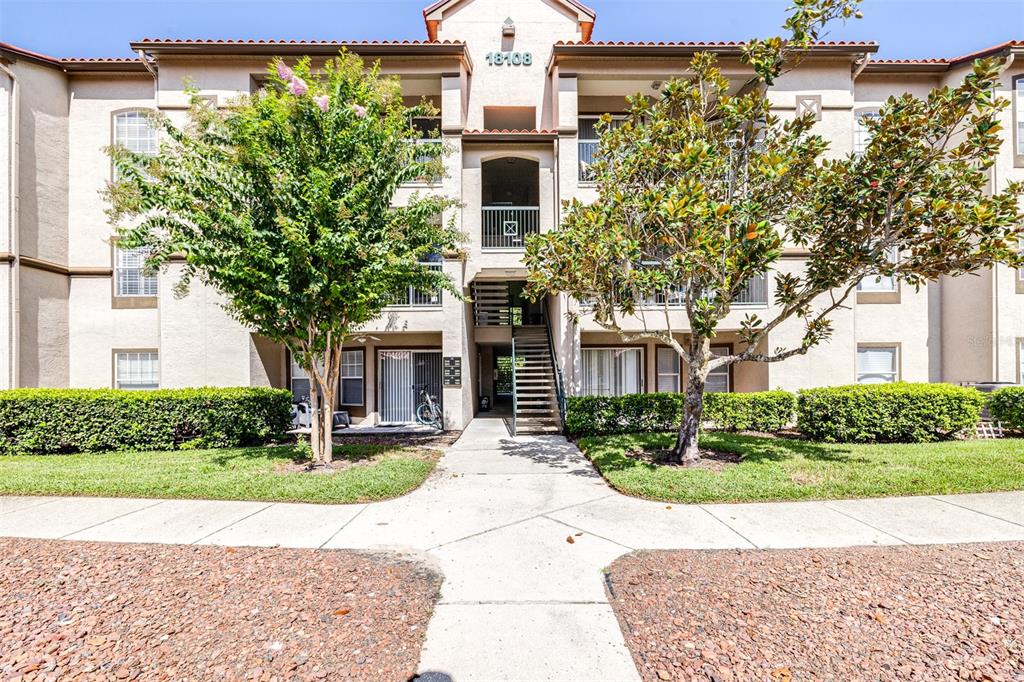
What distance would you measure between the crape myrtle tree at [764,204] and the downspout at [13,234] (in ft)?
43.7

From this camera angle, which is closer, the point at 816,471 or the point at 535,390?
the point at 816,471

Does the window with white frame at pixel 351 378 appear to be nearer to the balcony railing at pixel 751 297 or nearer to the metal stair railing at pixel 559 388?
the metal stair railing at pixel 559 388

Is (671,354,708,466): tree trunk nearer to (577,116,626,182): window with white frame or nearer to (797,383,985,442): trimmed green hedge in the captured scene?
(797,383,985,442): trimmed green hedge

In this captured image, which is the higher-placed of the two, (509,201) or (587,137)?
(587,137)

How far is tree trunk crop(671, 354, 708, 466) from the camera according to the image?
791 centimetres

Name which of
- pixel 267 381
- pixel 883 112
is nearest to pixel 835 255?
pixel 883 112

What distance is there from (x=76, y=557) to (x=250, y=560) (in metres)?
1.81

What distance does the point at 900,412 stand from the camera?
380 inches

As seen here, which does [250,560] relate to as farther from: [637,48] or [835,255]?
[637,48]

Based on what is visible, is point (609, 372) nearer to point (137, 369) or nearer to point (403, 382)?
point (403, 382)

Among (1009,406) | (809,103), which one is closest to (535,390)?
(809,103)

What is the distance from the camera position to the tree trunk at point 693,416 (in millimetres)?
7906

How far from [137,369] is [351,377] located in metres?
5.92

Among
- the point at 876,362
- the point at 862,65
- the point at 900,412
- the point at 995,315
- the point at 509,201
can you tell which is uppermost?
the point at 862,65
